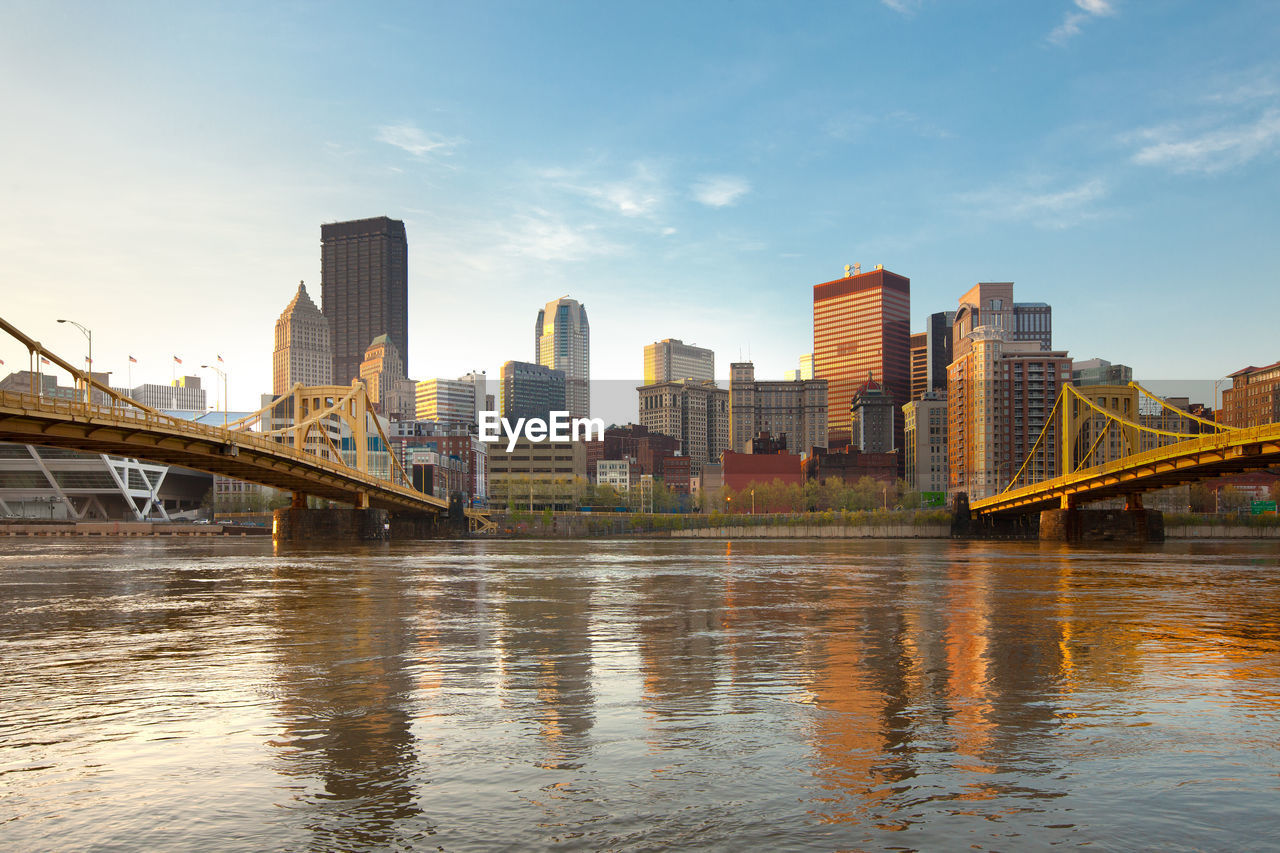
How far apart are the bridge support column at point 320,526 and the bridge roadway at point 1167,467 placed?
235 ft

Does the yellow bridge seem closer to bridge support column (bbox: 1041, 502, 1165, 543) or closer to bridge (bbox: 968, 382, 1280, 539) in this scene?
bridge (bbox: 968, 382, 1280, 539)

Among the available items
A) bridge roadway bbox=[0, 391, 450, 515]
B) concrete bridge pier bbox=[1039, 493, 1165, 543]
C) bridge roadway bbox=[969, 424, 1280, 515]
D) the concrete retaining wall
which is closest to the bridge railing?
bridge roadway bbox=[0, 391, 450, 515]

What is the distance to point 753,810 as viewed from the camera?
869cm

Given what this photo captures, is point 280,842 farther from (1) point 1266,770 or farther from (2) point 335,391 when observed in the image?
(2) point 335,391

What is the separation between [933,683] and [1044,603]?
1784 centimetres

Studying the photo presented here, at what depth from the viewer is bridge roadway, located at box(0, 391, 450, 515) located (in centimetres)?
5288

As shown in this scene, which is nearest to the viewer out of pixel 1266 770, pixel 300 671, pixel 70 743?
pixel 1266 770

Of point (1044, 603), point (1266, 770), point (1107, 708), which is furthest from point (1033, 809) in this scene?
point (1044, 603)

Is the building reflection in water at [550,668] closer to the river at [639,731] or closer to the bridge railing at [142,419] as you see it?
the river at [639,731]

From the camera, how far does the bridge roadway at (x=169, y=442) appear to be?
52.9 metres

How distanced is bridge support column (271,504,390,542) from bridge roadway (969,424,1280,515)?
235 ft

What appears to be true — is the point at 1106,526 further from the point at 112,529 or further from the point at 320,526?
the point at 112,529

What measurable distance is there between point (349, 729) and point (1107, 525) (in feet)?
367

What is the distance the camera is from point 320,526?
100 m
